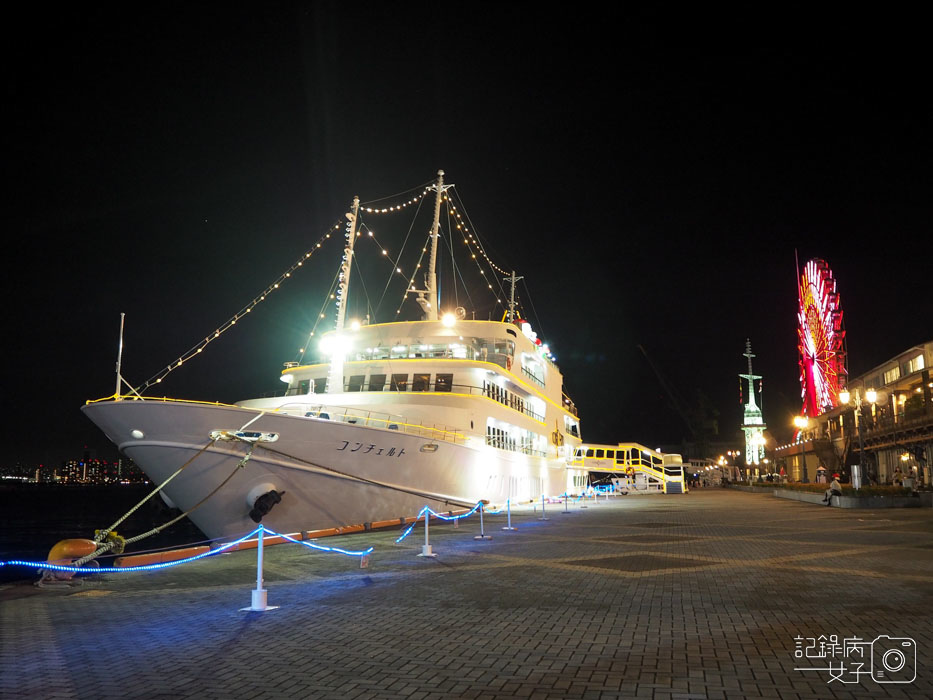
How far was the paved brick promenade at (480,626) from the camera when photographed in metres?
4.61

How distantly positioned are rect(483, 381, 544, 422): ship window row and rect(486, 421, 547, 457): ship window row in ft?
3.26

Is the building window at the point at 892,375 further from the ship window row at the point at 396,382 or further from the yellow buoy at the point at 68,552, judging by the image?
the yellow buoy at the point at 68,552

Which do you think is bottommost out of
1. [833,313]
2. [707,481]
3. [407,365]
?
[707,481]

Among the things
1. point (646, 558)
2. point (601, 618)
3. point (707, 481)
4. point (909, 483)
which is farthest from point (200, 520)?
point (707, 481)

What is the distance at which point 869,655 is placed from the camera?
5176mm

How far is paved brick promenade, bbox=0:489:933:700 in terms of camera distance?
4609 millimetres

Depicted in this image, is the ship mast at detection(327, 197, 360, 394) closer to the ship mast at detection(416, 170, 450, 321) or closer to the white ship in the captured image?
the white ship

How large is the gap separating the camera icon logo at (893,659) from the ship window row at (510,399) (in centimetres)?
1951

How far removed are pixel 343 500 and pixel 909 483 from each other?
2377 centimetres

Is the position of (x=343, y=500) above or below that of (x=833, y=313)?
below

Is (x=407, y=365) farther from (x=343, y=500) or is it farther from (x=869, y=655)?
(x=869, y=655)

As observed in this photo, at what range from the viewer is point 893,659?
199 inches

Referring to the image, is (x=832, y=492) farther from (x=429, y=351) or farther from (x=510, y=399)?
(x=429, y=351)

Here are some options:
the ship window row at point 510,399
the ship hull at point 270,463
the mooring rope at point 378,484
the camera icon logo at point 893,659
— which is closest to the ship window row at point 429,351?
the ship window row at point 510,399
